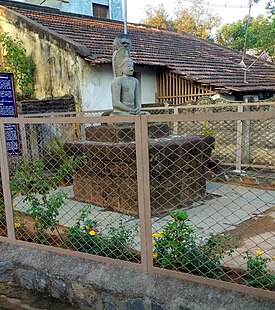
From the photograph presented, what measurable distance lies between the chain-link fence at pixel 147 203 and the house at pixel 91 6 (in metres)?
8.93

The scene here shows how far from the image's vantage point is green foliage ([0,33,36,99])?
9.10 meters

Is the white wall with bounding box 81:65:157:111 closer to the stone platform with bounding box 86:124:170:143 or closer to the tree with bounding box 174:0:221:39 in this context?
the stone platform with bounding box 86:124:170:143

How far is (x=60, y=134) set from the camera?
7.31 meters

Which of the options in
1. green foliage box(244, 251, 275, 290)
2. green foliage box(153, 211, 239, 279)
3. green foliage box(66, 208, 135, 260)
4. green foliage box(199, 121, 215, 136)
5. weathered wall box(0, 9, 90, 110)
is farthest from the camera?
weathered wall box(0, 9, 90, 110)

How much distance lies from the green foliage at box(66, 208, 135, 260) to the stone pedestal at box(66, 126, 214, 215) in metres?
1.23

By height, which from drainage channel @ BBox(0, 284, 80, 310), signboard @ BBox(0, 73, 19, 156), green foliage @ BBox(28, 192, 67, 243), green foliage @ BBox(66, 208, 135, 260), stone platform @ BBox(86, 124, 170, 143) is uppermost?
signboard @ BBox(0, 73, 19, 156)

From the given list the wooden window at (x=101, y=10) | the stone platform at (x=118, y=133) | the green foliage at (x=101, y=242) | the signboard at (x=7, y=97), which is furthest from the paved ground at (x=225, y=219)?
the wooden window at (x=101, y=10)

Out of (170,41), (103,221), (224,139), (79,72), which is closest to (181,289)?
(103,221)

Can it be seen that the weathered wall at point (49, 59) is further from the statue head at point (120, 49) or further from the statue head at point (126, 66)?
the statue head at point (126, 66)

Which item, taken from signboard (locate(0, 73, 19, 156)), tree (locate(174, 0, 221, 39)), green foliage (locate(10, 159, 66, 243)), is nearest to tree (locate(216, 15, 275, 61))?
tree (locate(174, 0, 221, 39))

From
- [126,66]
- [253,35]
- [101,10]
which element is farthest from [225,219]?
[253,35]

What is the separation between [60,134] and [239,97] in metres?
5.07

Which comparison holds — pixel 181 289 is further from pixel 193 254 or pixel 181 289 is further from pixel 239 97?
pixel 239 97

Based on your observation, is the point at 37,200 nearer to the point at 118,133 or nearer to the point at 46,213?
the point at 46,213
